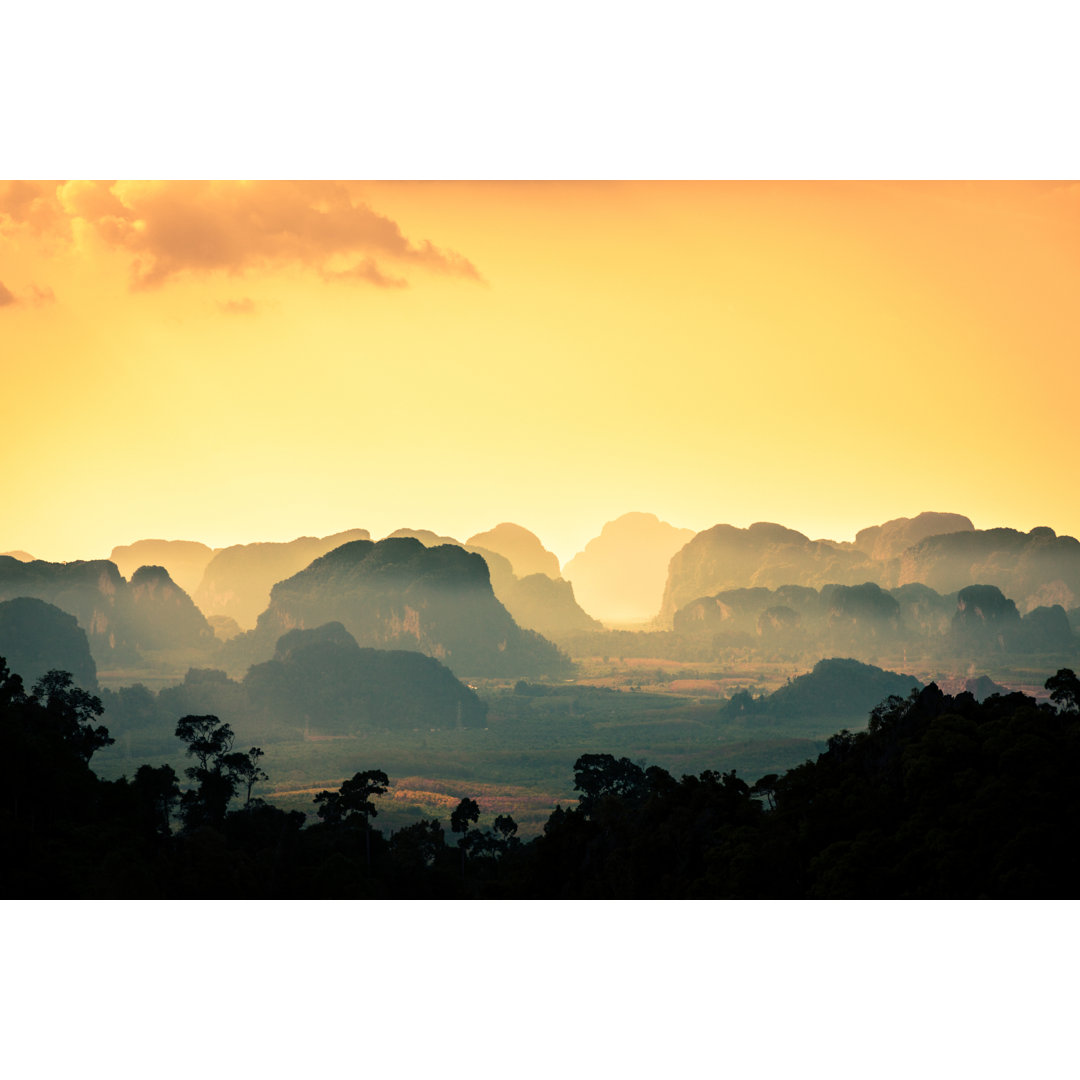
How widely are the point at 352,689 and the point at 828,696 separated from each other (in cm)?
1964

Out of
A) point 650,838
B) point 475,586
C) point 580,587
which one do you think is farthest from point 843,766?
point 475,586

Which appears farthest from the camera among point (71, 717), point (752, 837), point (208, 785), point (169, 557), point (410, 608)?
point (410, 608)

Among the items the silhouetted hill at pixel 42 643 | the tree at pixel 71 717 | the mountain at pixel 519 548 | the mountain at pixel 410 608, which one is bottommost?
the tree at pixel 71 717

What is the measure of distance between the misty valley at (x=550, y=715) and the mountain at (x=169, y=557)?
0.67 feet

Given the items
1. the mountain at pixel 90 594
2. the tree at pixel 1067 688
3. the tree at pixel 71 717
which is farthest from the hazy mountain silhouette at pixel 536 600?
the tree at pixel 1067 688

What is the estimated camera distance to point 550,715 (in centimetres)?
3506

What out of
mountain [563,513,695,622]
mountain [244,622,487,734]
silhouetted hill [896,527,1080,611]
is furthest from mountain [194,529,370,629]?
silhouetted hill [896,527,1080,611]

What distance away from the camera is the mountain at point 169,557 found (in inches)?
1224

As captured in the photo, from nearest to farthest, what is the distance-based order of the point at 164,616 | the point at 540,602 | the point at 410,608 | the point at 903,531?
the point at 903,531
the point at 164,616
the point at 540,602
the point at 410,608

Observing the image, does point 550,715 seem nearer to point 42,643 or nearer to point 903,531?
point 903,531

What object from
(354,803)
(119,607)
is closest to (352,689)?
(119,607)

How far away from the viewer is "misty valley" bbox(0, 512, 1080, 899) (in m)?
10.1

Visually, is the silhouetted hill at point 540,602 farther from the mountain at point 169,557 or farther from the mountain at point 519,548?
the mountain at point 169,557

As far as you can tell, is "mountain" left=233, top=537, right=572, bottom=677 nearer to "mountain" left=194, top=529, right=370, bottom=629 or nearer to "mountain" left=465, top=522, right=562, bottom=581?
"mountain" left=194, top=529, right=370, bottom=629
